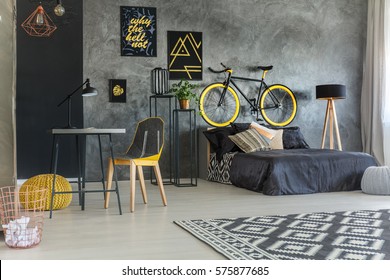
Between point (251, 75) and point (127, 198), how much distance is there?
10.7 ft

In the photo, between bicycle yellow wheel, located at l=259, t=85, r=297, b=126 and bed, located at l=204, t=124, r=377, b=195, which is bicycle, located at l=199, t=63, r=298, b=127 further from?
bed, located at l=204, t=124, r=377, b=195

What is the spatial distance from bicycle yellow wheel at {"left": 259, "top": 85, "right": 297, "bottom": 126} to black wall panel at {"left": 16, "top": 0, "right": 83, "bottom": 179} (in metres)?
2.76

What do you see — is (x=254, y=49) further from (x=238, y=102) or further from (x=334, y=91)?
(x=334, y=91)

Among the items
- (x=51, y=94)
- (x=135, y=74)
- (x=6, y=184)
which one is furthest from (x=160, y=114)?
(x=6, y=184)

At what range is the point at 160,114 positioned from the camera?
23.6ft

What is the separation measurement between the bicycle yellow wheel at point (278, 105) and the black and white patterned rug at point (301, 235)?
3644 mm

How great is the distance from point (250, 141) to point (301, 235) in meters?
3.19

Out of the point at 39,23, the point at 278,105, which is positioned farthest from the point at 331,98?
the point at 39,23

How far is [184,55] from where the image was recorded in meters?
7.25

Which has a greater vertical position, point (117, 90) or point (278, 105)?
point (117, 90)

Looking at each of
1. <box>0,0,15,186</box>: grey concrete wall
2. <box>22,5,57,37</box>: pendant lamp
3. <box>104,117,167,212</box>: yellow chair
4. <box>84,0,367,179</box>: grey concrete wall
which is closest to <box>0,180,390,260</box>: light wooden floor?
<box>104,117,167,212</box>: yellow chair

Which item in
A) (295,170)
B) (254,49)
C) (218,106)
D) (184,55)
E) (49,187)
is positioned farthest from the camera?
(254,49)

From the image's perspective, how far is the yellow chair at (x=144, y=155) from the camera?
441 cm

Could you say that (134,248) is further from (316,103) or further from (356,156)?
(316,103)
